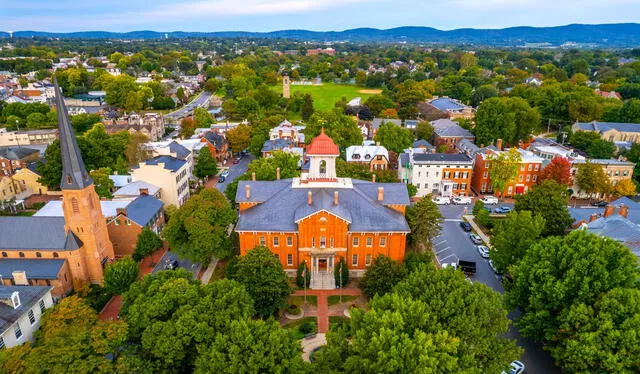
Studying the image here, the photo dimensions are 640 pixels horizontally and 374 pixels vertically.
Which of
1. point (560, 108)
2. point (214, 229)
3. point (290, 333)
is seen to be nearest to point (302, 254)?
point (214, 229)

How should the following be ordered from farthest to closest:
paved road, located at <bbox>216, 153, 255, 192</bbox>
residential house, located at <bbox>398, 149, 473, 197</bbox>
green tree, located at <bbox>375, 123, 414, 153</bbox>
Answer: green tree, located at <bbox>375, 123, 414, 153</bbox> → paved road, located at <bbox>216, 153, 255, 192</bbox> → residential house, located at <bbox>398, 149, 473, 197</bbox>

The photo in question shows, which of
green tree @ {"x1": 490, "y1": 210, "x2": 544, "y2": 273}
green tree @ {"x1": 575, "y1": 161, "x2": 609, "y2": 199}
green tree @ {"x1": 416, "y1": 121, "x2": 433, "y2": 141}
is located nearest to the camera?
green tree @ {"x1": 490, "y1": 210, "x2": 544, "y2": 273}

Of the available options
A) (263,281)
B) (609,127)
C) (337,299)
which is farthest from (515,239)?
(609,127)

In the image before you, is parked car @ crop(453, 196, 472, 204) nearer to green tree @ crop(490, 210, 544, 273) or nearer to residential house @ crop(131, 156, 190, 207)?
green tree @ crop(490, 210, 544, 273)

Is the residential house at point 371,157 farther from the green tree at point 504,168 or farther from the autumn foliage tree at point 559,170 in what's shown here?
the autumn foliage tree at point 559,170

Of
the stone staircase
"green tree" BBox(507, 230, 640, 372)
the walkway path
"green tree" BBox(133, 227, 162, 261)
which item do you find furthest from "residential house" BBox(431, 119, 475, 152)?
"green tree" BBox(133, 227, 162, 261)

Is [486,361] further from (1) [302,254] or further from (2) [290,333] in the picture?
(1) [302,254]

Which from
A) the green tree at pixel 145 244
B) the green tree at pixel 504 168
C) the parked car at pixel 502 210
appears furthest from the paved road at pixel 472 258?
the green tree at pixel 145 244

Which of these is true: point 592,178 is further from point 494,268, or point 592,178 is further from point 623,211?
point 494,268
